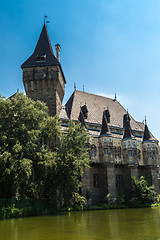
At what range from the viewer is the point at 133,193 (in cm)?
3231

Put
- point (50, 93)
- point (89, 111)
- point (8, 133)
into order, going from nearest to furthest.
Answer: point (8, 133), point (50, 93), point (89, 111)

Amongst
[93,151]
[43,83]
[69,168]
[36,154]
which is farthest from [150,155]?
[36,154]

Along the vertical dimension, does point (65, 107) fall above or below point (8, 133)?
above

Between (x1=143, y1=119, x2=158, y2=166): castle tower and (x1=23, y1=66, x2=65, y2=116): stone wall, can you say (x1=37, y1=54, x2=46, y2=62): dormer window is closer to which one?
(x1=23, y1=66, x2=65, y2=116): stone wall

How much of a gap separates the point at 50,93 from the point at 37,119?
427 inches

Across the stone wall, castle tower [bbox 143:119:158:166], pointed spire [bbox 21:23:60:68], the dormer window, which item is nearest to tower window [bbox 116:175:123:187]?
castle tower [bbox 143:119:158:166]

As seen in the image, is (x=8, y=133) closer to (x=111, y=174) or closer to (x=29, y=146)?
(x=29, y=146)

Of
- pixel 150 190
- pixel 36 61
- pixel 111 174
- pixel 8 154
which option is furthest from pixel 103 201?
pixel 36 61

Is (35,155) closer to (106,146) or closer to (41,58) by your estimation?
(106,146)

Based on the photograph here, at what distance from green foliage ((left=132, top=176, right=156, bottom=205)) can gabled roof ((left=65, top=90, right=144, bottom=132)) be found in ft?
32.8

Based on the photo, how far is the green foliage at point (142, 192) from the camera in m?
31.3

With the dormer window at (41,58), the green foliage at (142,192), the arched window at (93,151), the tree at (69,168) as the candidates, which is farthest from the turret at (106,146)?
the dormer window at (41,58)

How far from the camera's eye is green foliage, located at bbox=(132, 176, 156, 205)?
1233 inches

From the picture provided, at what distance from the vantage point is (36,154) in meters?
22.8
